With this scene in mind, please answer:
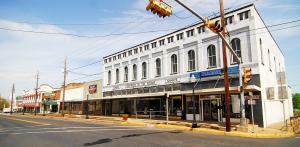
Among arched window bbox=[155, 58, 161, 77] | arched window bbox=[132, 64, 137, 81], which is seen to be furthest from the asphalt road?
arched window bbox=[132, 64, 137, 81]

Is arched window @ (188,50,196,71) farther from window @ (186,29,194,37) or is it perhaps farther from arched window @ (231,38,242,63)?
arched window @ (231,38,242,63)

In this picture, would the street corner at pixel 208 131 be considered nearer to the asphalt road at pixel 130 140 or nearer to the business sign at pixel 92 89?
the asphalt road at pixel 130 140

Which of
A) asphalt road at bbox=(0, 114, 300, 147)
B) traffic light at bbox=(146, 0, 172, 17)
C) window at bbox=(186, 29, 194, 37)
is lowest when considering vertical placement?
asphalt road at bbox=(0, 114, 300, 147)

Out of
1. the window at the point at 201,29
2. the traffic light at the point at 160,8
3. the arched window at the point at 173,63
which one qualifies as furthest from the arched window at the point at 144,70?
the traffic light at the point at 160,8

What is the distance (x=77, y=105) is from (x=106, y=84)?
1323cm

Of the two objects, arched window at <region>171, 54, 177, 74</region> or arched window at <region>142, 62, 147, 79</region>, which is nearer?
arched window at <region>171, 54, 177, 74</region>

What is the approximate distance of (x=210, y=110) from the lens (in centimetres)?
2416

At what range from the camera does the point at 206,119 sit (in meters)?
24.4

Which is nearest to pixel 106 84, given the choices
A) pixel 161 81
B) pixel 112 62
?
pixel 112 62

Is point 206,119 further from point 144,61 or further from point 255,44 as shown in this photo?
point 144,61

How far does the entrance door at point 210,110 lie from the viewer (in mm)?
23703

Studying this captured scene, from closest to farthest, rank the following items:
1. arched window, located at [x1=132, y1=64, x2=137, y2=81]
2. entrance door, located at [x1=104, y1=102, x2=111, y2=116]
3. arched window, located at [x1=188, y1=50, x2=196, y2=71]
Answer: arched window, located at [x1=188, y1=50, x2=196, y2=71]
arched window, located at [x1=132, y1=64, x2=137, y2=81]
entrance door, located at [x1=104, y1=102, x2=111, y2=116]

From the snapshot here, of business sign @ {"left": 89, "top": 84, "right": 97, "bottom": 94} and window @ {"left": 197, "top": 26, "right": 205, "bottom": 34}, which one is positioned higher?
window @ {"left": 197, "top": 26, "right": 205, "bottom": 34}

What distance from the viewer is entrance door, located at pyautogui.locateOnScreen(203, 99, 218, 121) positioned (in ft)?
77.8
